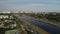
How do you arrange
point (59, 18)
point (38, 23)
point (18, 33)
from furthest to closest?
1. point (38, 23)
2. point (59, 18)
3. point (18, 33)

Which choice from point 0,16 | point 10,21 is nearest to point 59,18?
point 10,21

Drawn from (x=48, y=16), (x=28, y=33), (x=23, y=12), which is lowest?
(x=28, y=33)

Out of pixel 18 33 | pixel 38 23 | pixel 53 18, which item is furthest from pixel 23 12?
pixel 38 23

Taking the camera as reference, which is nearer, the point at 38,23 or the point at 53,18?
the point at 53,18

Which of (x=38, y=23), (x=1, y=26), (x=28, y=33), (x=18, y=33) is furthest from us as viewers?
(x=38, y=23)

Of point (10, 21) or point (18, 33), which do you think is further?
point (10, 21)

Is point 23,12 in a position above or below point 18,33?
above

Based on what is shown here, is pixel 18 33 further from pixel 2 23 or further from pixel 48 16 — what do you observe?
pixel 48 16

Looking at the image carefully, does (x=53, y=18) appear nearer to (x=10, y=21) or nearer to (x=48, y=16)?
(x=48, y=16)

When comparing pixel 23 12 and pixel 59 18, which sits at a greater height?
pixel 23 12
